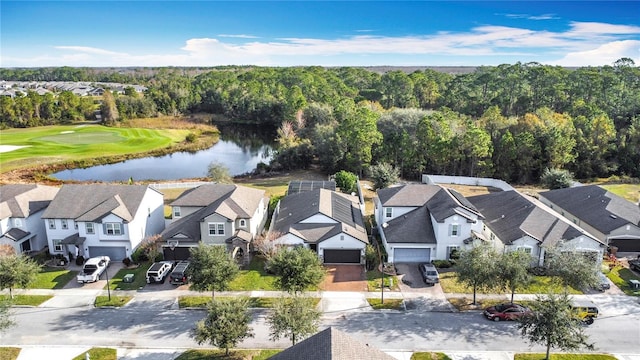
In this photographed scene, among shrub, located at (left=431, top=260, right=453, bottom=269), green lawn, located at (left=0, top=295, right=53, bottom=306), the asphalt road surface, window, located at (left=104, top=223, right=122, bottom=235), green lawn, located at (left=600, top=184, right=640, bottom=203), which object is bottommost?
the asphalt road surface

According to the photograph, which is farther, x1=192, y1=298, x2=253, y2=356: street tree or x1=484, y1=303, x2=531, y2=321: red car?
x1=484, y1=303, x2=531, y2=321: red car

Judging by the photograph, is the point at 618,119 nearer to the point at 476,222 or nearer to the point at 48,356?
the point at 476,222

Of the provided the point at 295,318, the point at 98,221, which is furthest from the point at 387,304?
the point at 98,221

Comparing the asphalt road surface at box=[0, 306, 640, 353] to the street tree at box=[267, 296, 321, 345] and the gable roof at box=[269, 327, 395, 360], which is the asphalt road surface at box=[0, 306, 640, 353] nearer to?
the street tree at box=[267, 296, 321, 345]

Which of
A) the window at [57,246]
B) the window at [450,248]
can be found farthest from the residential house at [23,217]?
Answer: the window at [450,248]

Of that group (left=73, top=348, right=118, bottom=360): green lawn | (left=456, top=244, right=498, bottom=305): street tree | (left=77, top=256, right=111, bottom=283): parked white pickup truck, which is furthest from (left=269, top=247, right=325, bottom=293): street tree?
(left=77, top=256, right=111, bottom=283): parked white pickup truck

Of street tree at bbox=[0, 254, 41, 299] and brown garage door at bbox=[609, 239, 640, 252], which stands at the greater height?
street tree at bbox=[0, 254, 41, 299]

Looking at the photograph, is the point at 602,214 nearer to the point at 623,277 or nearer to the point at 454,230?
the point at 623,277
